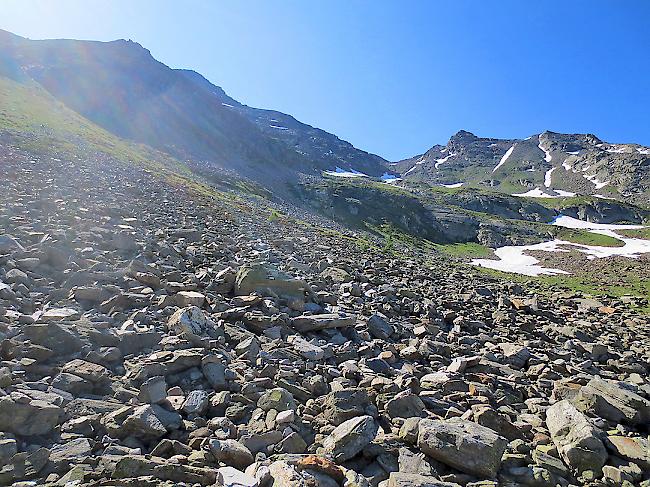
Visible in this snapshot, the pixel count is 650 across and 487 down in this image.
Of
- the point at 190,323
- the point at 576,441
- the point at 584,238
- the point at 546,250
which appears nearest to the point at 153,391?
the point at 190,323

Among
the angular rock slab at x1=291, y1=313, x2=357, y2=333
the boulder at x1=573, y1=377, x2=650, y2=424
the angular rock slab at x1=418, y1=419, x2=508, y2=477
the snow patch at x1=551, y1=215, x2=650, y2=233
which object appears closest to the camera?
the angular rock slab at x1=418, y1=419, x2=508, y2=477

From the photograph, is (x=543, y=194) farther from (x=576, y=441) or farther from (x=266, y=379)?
(x=266, y=379)

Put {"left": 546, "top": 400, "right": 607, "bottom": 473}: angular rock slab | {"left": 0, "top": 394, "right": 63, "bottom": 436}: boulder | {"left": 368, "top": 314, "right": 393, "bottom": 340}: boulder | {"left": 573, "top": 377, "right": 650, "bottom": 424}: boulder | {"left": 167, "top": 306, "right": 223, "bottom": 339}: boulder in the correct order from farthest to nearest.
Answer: {"left": 368, "top": 314, "right": 393, "bottom": 340}: boulder, {"left": 167, "top": 306, "right": 223, "bottom": 339}: boulder, {"left": 573, "top": 377, "right": 650, "bottom": 424}: boulder, {"left": 546, "top": 400, "right": 607, "bottom": 473}: angular rock slab, {"left": 0, "top": 394, "right": 63, "bottom": 436}: boulder

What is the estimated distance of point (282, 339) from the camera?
8742 mm

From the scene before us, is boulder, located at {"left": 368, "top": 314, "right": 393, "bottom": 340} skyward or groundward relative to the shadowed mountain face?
groundward

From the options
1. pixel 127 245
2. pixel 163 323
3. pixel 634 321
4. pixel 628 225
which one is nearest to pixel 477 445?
pixel 163 323

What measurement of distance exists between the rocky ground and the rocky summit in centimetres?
3

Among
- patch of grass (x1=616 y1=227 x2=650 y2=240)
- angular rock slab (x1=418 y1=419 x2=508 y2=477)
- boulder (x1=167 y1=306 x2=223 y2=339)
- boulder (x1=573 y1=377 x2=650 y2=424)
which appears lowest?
boulder (x1=167 y1=306 x2=223 y2=339)

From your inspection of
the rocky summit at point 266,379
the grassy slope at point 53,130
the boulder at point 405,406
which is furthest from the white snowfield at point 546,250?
the boulder at point 405,406

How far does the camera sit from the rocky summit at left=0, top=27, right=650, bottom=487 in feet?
15.0

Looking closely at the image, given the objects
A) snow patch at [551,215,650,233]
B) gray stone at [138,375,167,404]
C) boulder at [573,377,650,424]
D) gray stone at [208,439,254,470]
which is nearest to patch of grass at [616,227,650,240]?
snow patch at [551,215,650,233]

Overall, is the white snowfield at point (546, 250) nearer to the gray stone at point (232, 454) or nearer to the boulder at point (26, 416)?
the gray stone at point (232, 454)

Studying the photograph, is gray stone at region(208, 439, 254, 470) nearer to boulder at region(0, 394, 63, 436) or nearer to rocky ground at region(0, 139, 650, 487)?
rocky ground at region(0, 139, 650, 487)

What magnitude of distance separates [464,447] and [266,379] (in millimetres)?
3115
